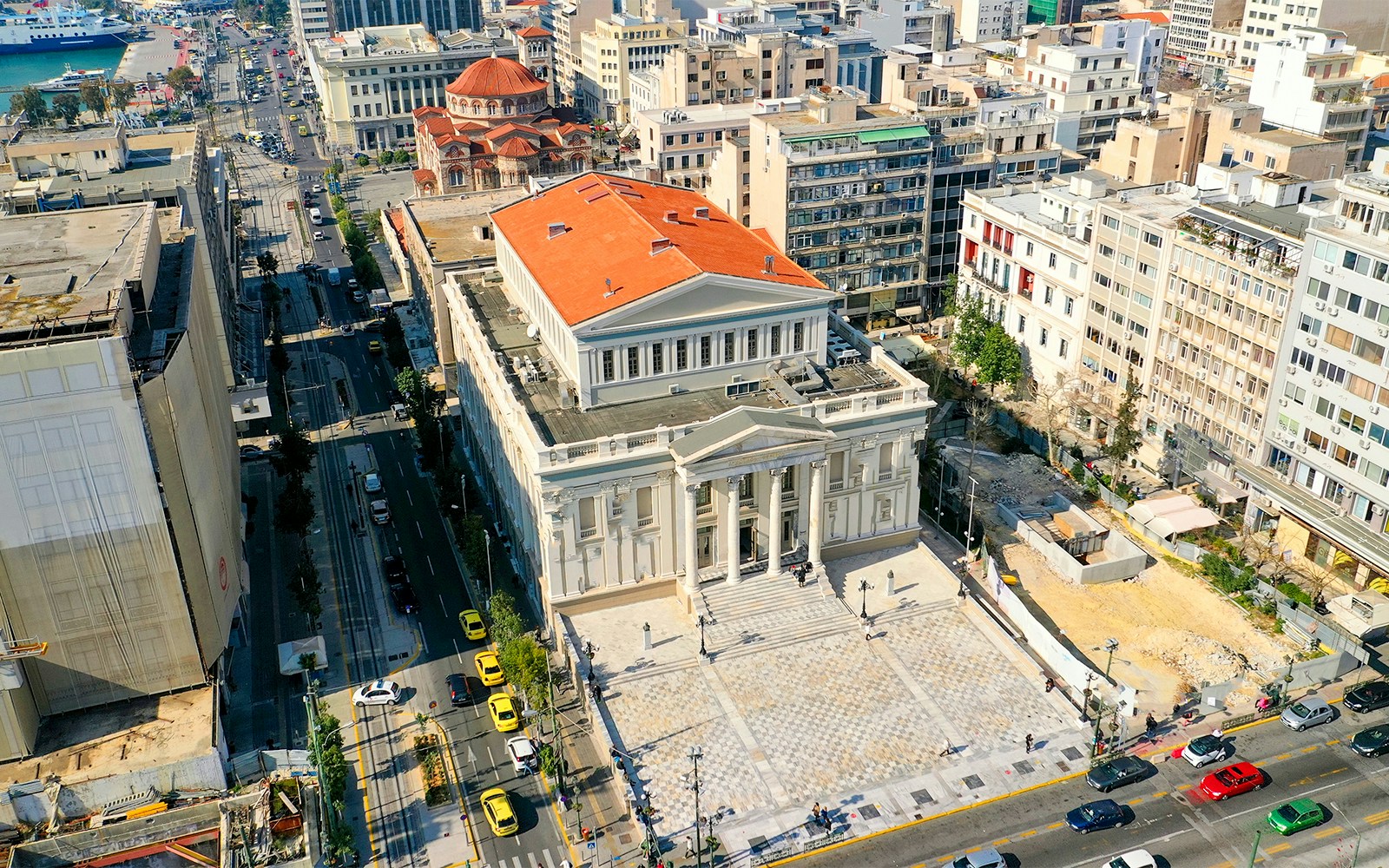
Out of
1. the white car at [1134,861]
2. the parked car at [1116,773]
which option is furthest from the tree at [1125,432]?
the white car at [1134,861]

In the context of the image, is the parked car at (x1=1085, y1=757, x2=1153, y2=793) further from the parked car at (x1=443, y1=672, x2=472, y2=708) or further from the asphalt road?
the parked car at (x1=443, y1=672, x2=472, y2=708)

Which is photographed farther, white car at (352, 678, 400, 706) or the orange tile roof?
the orange tile roof

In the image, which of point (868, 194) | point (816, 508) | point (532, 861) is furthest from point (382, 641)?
point (868, 194)

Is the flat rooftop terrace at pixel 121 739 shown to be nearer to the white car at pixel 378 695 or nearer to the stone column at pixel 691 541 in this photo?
the white car at pixel 378 695

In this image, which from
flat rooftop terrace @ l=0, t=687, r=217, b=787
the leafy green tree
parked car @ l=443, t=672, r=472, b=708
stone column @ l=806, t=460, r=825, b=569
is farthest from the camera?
the leafy green tree

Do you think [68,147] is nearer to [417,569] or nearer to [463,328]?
[463,328]

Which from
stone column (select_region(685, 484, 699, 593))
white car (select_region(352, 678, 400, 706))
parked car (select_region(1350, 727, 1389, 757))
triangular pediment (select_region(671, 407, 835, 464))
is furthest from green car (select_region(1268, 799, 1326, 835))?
white car (select_region(352, 678, 400, 706))

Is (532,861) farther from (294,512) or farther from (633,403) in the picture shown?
(294,512)
